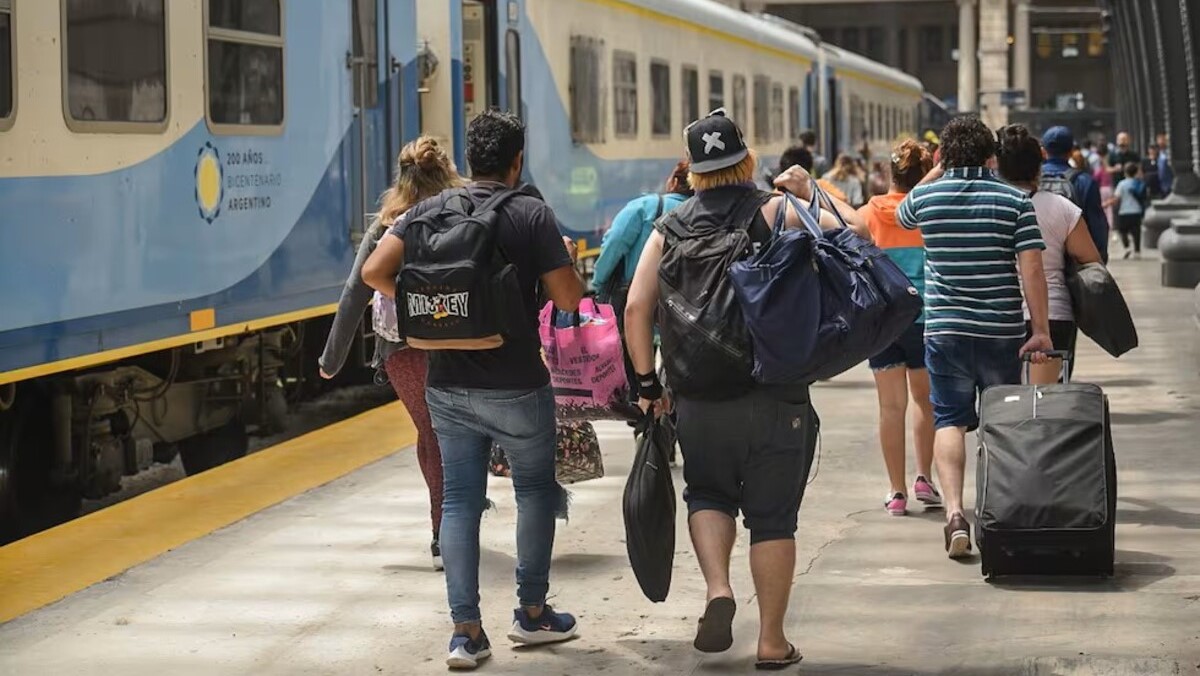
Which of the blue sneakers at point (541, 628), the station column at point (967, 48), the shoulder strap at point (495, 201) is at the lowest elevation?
the blue sneakers at point (541, 628)

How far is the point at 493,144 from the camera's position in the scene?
21.6 ft

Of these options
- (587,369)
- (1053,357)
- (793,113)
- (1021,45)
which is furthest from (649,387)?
(1021,45)

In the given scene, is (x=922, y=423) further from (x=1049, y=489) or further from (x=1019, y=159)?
(x=1049, y=489)

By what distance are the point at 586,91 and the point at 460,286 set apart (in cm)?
1222

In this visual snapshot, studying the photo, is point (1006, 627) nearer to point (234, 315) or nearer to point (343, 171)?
point (234, 315)

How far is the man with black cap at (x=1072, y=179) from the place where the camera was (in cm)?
1024

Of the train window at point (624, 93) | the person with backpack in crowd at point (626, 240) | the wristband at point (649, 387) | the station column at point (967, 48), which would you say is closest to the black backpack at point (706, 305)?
the wristband at point (649, 387)

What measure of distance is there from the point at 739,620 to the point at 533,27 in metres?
10.2

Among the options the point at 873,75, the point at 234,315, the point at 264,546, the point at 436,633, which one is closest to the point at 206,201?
the point at 234,315

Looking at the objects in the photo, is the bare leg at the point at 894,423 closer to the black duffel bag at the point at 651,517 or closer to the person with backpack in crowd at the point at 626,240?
the person with backpack in crowd at the point at 626,240

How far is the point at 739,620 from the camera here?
715cm

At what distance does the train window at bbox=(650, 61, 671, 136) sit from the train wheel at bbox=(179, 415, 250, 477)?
9612mm

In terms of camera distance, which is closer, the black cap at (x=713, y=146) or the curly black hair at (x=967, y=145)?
the black cap at (x=713, y=146)

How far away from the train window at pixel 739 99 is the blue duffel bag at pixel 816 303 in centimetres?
1890
